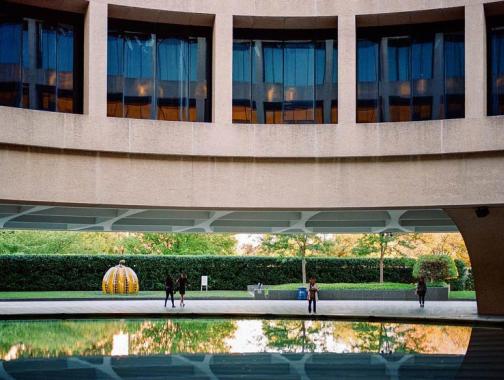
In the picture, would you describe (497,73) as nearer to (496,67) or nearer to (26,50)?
(496,67)

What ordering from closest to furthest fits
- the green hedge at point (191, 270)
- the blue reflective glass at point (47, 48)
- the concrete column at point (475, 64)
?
the concrete column at point (475, 64)
the blue reflective glass at point (47, 48)
the green hedge at point (191, 270)

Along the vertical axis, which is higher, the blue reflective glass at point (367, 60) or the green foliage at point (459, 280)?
the blue reflective glass at point (367, 60)

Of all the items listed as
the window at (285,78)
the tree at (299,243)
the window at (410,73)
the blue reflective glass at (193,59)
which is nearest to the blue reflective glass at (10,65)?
the blue reflective glass at (193,59)

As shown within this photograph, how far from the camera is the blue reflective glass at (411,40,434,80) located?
27.0m

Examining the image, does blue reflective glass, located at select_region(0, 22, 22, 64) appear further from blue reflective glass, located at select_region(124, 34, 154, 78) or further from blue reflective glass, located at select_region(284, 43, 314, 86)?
blue reflective glass, located at select_region(284, 43, 314, 86)

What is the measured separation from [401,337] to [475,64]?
28.1 feet

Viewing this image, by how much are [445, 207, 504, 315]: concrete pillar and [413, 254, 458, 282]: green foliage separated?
51.1 ft

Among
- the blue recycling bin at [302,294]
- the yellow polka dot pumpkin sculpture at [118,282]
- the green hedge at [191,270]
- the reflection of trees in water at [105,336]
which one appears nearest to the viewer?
the reflection of trees in water at [105,336]

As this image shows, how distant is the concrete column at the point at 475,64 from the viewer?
2477 cm

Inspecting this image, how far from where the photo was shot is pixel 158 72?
27203 mm

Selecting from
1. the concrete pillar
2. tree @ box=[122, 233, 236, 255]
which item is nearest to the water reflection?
the concrete pillar

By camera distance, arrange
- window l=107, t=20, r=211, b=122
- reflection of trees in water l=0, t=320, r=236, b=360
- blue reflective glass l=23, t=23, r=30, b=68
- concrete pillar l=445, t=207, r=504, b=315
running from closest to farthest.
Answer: reflection of trees in water l=0, t=320, r=236, b=360
blue reflective glass l=23, t=23, r=30, b=68
window l=107, t=20, r=211, b=122
concrete pillar l=445, t=207, r=504, b=315

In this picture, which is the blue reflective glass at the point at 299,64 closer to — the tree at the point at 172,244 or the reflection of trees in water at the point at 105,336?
the reflection of trees in water at the point at 105,336

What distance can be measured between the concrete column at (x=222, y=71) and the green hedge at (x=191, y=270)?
2584 centimetres
